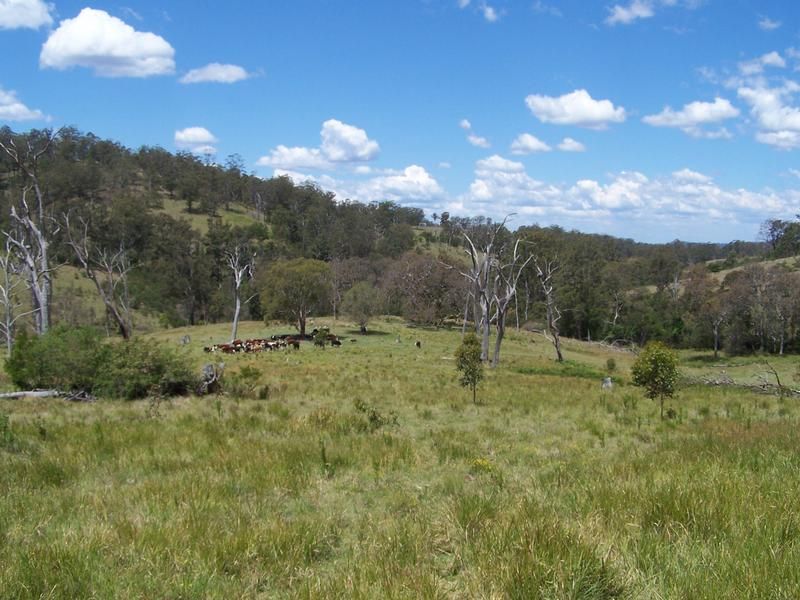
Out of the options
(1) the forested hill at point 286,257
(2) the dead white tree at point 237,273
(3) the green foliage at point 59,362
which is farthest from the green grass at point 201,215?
(3) the green foliage at point 59,362

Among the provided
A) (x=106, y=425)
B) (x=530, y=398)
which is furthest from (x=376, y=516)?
(x=530, y=398)

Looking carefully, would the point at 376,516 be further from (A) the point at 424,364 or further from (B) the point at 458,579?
(A) the point at 424,364

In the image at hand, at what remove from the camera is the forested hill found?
221 ft

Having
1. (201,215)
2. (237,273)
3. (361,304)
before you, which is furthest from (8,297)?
(201,215)

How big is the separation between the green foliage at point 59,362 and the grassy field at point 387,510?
5.30 m

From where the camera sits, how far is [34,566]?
13.3 feet

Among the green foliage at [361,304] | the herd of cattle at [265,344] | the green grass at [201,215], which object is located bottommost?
the herd of cattle at [265,344]

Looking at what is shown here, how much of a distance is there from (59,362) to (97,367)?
1077mm

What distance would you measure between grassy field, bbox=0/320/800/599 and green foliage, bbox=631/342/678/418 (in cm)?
446

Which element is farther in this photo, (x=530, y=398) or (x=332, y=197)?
(x=332, y=197)

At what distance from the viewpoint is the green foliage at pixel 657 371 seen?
56.1 ft

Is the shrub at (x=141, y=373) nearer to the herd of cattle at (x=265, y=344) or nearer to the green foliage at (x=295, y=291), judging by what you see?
the herd of cattle at (x=265, y=344)

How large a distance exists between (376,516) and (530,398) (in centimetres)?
1410

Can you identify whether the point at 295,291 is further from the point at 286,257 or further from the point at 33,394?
the point at 286,257
